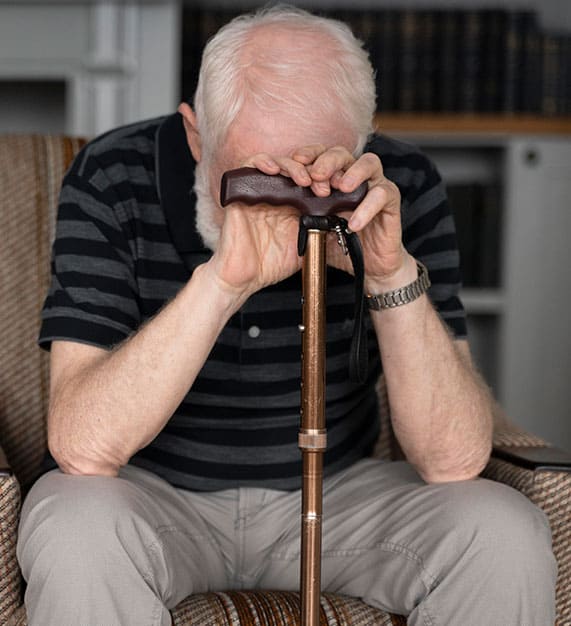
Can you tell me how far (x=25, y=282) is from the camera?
1563 mm

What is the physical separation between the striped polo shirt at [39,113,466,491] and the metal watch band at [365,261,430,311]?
0.63 ft

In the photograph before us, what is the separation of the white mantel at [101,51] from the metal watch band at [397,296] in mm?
1390

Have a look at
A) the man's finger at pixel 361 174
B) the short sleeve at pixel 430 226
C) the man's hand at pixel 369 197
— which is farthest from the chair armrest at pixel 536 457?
the man's finger at pixel 361 174

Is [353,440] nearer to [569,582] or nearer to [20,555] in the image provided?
[569,582]

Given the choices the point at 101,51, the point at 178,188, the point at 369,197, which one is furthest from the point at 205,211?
the point at 101,51

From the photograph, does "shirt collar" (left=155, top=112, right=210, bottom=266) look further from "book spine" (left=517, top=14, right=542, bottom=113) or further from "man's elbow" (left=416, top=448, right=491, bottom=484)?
"book spine" (left=517, top=14, right=542, bottom=113)

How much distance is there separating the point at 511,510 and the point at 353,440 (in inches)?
13.9

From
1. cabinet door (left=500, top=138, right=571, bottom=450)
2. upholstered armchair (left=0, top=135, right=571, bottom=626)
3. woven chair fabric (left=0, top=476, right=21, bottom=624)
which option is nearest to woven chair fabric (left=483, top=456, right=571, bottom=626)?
upholstered armchair (left=0, top=135, right=571, bottom=626)

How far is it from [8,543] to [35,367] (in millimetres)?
459

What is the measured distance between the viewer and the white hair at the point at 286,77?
1.20 meters

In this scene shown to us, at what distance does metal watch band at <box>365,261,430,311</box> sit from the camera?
1.21m

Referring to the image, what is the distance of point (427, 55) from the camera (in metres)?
2.67

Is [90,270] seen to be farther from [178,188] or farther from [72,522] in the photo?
[72,522]

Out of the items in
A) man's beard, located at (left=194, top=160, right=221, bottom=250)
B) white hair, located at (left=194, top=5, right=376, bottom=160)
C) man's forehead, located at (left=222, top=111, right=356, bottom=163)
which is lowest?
man's beard, located at (left=194, top=160, right=221, bottom=250)
